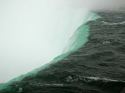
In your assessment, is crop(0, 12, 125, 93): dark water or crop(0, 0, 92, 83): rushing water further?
crop(0, 0, 92, 83): rushing water

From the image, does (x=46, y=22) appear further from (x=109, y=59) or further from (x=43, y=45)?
(x=109, y=59)

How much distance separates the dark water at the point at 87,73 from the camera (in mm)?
3907

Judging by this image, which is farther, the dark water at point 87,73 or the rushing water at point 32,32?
the rushing water at point 32,32

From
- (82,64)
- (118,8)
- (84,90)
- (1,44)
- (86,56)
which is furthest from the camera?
(1,44)

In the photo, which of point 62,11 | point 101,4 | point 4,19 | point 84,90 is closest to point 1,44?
point 4,19

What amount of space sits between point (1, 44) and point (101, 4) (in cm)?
541

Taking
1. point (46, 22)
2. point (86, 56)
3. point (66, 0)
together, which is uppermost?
point (66, 0)

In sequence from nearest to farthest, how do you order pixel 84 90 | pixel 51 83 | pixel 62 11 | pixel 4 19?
pixel 84 90 → pixel 51 83 → pixel 62 11 → pixel 4 19

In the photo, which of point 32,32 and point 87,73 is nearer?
point 87,73

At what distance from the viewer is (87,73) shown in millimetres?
4414

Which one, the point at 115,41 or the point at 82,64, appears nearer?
the point at 82,64

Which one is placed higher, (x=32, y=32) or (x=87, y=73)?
(x=32, y=32)

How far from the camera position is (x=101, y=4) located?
1166cm

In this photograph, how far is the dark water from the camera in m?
3.91
